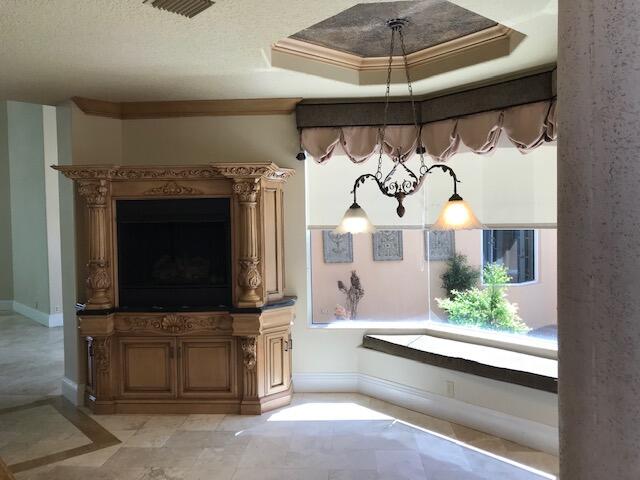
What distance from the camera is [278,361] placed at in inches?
163

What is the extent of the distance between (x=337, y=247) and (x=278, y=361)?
3.90ft

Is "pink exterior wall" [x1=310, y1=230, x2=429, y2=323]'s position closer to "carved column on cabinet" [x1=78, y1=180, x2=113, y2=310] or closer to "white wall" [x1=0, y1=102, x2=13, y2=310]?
→ "carved column on cabinet" [x1=78, y1=180, x2=113, y2=310]

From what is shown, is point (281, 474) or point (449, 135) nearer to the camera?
point (281, 474)

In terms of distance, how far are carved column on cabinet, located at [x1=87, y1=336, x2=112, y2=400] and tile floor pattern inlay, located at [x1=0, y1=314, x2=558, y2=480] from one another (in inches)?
7.7

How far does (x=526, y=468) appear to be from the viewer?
307 cm

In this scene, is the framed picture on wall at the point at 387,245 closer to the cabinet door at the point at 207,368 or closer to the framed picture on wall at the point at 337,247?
the framed picture on wall at the point at 337,247

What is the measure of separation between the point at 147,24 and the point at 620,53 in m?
2.46

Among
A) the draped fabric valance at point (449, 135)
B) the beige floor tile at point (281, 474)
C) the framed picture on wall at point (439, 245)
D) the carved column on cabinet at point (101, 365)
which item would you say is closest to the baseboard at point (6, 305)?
the carved column on cabinet at point (101, 365)

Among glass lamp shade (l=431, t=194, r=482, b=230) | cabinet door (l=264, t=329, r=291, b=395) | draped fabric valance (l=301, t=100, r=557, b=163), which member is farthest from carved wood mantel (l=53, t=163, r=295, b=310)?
glass lamp shade (l=431, t=194, r=482, b=230)

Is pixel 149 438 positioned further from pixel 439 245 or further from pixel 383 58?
pixel 383 58

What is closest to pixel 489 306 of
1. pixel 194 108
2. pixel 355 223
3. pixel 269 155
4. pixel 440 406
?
pixel 440 406

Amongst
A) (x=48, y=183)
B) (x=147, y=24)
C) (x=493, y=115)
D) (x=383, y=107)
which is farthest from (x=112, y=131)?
(x=48, y=183)

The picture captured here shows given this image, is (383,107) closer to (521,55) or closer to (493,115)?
(493,115)

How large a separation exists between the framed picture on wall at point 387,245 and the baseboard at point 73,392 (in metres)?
2.83
